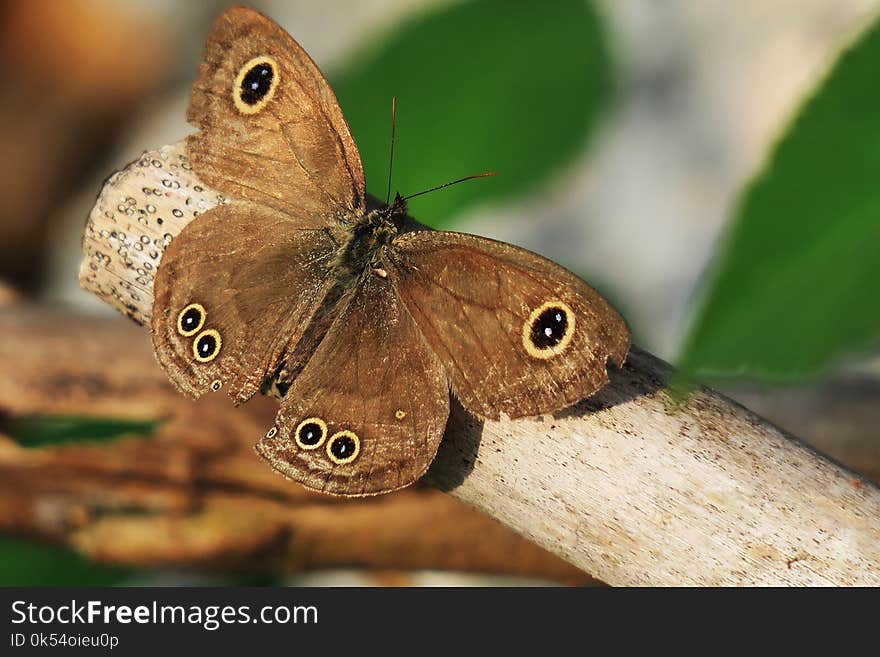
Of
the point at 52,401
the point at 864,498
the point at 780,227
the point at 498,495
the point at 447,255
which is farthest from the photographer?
the point at 52,401

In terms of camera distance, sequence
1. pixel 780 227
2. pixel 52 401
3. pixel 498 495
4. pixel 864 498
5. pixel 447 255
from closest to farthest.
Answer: pixel 780 227 < pixel 864 498 < pixel 498 495 < pixel 447 255 < pixel 52 401

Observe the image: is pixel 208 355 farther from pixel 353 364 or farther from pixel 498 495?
pixel 498 495

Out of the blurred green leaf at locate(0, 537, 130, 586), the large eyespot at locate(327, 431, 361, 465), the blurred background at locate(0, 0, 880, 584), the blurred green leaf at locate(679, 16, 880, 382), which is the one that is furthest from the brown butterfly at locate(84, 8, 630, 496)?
the blurred green leaf at locate(0, 537, 130, 586)

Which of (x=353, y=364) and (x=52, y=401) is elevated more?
(x=353, y=364)

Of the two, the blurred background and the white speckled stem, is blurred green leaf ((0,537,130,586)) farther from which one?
the white speckled stem

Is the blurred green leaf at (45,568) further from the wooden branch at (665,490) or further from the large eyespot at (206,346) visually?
the wooden branch at (665,490)

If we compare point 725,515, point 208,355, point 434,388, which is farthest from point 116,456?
point 725,515
